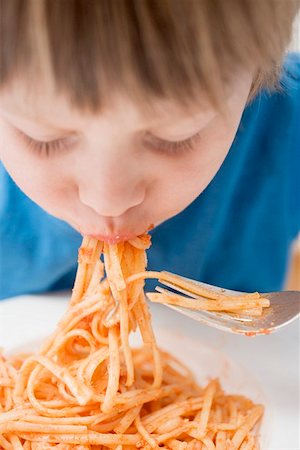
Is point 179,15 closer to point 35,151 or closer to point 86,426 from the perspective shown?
point 35,151

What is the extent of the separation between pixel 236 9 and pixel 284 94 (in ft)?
1.86

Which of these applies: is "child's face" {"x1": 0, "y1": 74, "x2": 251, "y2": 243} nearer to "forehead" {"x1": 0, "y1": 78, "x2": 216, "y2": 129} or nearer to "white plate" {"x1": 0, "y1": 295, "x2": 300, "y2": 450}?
"forehead" {"x1": 0, "y1": 78, "x2": 216, "y2": 129}

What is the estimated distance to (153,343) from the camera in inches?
41.6

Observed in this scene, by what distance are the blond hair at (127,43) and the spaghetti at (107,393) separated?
32 cm

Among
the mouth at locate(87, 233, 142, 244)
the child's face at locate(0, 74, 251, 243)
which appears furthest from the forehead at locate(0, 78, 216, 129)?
the mouth at locate(87, 233, 142, 244)

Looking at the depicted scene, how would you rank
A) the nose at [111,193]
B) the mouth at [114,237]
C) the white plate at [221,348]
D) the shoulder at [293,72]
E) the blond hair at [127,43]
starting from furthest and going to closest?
the shoulder at [293,72] < the white plate at [221,348] < the mouth at [114,237] < the nose at [111,193] < the blond hair at [127,43]

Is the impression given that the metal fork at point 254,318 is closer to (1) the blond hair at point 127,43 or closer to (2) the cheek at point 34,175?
(2) the cheek at point 34,175

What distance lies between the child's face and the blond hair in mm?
21

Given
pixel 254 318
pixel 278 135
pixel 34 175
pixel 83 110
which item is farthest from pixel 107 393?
pixel 278 135

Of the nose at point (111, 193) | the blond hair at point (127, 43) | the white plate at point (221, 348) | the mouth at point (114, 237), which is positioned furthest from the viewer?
the white plate at point (221, 348)

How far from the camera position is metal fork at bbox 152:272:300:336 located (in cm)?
97

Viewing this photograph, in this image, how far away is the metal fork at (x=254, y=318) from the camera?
3.20 ft

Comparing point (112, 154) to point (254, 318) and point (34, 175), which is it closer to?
point (34, 175)

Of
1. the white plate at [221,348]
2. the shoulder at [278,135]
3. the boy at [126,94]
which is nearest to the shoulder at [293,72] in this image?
the shoulder at [278,135]
